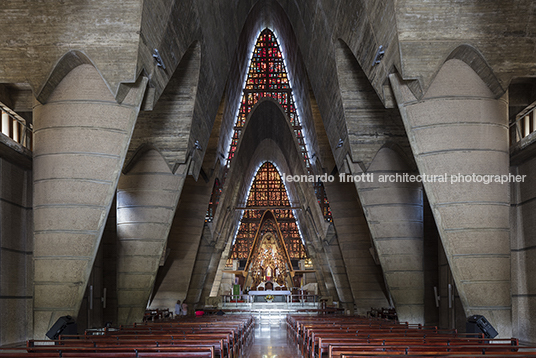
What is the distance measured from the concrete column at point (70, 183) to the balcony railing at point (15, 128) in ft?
3.07

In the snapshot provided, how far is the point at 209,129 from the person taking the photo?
1861 centimetres

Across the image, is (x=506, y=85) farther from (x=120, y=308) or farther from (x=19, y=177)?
(x=120, y=308)

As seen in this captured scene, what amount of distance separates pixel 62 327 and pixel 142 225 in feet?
21.5

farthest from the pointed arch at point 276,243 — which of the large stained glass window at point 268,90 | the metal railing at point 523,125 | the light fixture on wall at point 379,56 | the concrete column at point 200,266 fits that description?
the light fixture on wall at point 379,56

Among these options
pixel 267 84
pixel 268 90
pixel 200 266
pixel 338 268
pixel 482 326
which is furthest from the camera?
pixel 267 84

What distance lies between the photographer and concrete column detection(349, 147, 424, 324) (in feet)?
48.1

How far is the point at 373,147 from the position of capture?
1512 centimetres

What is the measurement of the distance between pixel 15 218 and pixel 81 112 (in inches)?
125

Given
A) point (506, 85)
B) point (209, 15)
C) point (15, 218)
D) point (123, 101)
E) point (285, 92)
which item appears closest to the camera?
point (506, 85)

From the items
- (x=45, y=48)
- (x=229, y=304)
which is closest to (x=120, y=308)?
(x=45, y=48)

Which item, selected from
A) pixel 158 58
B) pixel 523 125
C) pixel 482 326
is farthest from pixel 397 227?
pixel 158 58

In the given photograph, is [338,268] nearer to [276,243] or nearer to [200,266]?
[200,266]

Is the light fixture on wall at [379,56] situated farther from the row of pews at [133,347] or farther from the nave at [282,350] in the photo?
the row of pews at [133,347]

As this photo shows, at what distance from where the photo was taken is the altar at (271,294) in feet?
102
